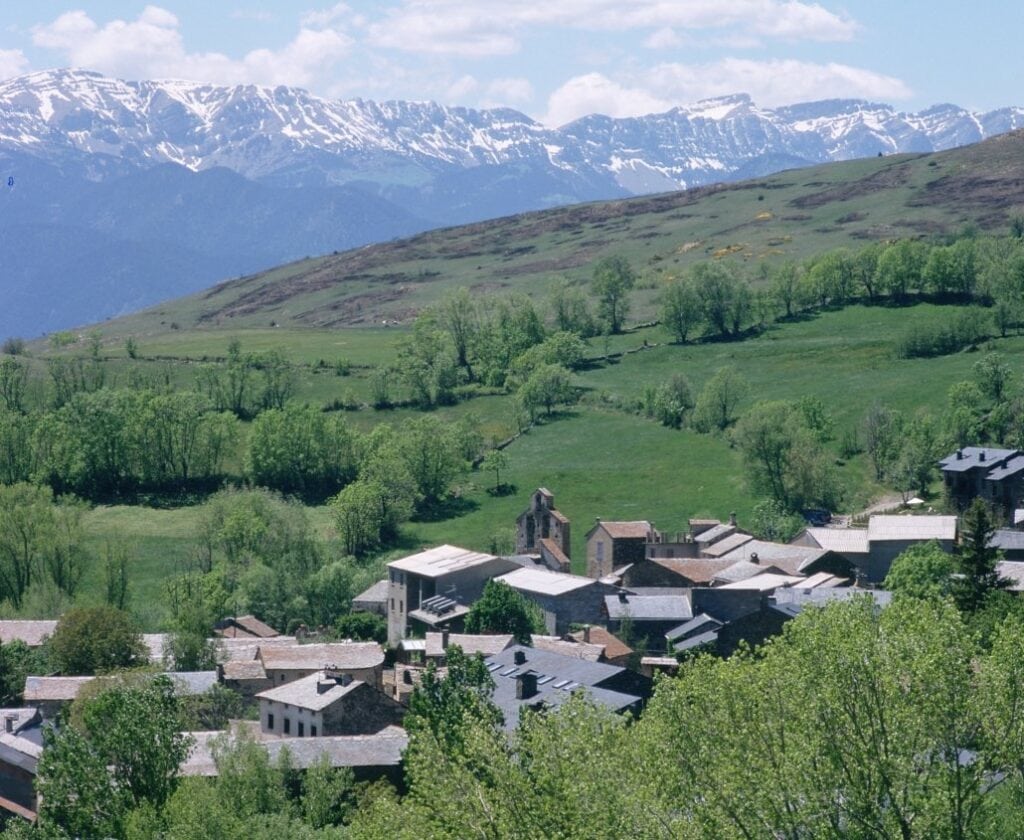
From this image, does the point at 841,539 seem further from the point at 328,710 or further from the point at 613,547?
the point at 328,710

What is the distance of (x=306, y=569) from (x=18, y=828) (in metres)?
55.1

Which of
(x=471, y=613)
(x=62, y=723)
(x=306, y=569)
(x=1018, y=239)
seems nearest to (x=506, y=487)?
(x=306, y=569)

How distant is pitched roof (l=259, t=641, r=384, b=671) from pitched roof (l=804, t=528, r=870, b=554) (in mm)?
24911

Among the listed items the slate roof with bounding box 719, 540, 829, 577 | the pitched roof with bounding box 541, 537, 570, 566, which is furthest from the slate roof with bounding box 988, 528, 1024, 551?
the pitched roof with bounding box 541, 537, 570, 566

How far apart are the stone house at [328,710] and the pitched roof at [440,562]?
2242 centimetres

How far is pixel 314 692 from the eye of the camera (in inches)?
2525

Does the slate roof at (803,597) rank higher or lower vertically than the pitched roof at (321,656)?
higher

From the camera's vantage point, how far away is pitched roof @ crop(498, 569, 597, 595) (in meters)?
80.9

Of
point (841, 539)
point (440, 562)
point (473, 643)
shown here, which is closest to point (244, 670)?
point (473, 643)

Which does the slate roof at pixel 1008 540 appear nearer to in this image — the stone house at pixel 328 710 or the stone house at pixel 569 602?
the stone house at pixel 569 602

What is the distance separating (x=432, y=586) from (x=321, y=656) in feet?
39.7

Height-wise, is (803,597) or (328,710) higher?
(803,597)

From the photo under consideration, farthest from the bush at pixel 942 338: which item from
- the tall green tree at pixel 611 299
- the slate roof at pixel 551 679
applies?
the slate roof at pixel 551 679

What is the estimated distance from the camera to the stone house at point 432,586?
281 feet
